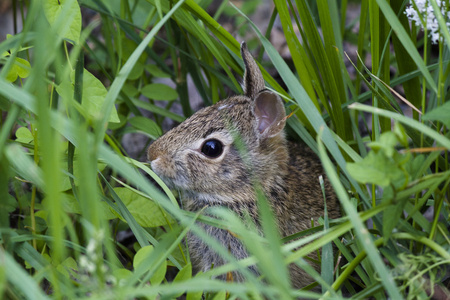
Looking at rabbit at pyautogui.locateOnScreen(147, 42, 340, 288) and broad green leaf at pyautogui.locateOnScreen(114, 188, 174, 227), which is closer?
broad green leaf at pyautogui.locateOnScreen(114, 188, 174, 227)

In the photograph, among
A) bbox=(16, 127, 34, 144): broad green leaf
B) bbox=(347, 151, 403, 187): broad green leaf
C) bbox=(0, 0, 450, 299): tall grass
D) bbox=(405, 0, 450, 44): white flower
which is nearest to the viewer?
bbox=(0, 0, 450, 299): tall grass

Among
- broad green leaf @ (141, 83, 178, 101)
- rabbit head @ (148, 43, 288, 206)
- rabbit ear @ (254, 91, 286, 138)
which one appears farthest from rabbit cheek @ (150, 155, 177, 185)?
broad green leaf @ (141, 83, 178, 101)

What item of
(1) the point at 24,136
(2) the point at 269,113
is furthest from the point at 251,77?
(1) the point at 24,136

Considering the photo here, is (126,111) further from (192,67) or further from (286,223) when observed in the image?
(286,223)

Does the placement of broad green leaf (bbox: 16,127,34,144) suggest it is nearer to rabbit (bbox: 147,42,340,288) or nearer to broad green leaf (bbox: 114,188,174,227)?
broad green leaf (bbox: 114,188,174,227)

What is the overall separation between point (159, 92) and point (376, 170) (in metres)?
2.28

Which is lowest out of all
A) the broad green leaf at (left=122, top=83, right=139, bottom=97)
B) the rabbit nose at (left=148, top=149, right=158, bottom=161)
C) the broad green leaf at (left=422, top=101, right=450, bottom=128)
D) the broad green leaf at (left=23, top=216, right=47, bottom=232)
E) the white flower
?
the broad green leaf at (left=23, top=216, right=47, bottom=232)

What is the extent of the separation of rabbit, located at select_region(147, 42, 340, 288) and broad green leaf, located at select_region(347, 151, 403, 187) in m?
1.13

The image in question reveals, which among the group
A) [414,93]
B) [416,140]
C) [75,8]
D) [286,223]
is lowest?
[286,223]

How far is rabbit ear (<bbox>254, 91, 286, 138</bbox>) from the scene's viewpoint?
3.15m

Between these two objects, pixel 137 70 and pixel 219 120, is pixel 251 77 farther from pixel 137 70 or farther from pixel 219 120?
pixel 137 70

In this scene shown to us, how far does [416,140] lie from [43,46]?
6.19ft

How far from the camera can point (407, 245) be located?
268cm

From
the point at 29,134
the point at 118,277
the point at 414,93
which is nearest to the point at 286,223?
the point at 414,93
